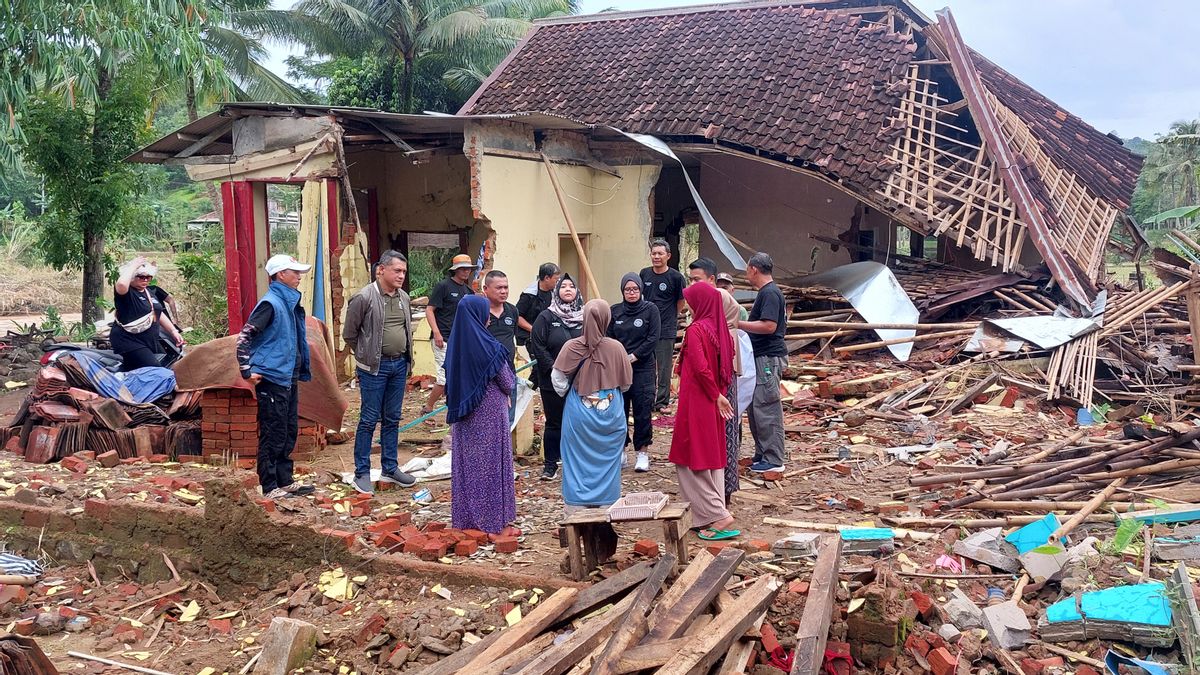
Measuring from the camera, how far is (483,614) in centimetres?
514

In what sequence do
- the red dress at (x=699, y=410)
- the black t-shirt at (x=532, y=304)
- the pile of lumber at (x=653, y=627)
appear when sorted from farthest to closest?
the black t-shirt at (x=532, y=304) → the red dress at (x=699, y=410) → the pile of lumber at (x=653, y=627)

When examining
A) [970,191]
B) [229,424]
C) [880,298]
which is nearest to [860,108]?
[970,191]

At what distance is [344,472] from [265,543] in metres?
2.04

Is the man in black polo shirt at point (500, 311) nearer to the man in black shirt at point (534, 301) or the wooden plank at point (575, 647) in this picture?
the man in black shirt at point (534, 301)

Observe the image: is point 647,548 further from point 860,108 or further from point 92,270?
point 92,270

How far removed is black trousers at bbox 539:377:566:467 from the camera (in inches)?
305

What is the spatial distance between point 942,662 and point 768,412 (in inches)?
137

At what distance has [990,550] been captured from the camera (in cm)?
566

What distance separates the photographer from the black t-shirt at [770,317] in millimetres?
7531

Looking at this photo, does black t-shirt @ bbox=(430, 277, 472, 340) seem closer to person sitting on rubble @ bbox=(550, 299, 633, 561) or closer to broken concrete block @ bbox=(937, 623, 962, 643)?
person sitting on rubble @ bbox=(550, 299, 633, 561)

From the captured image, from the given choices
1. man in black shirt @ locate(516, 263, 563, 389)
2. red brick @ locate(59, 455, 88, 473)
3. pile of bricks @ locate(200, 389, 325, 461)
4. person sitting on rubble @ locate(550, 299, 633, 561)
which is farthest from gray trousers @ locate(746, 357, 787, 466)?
red brick @ locate(59, 455, 88, 473)

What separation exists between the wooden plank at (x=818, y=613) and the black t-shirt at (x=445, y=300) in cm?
456

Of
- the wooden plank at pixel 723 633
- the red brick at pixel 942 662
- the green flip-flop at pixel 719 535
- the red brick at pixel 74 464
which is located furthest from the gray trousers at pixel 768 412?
the red brick at pixel 74 464

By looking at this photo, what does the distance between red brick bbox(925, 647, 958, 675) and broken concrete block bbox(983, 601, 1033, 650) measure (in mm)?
363
